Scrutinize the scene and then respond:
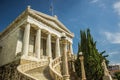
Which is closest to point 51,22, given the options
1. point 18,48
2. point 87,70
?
point 18,48

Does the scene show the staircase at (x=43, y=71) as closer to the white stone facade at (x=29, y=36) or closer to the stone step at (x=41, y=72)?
the stone step at (x=41, y=72)

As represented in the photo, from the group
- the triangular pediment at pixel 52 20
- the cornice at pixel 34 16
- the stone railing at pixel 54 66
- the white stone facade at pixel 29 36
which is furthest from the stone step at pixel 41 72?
the triangular pediment at pixel 52 20

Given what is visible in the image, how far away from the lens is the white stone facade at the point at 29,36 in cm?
2762

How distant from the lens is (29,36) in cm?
3161

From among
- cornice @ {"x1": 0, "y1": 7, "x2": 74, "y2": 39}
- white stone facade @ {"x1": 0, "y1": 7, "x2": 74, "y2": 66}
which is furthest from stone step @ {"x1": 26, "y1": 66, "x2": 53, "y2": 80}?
cornice @ {"x1": 0, "y1": 7, "x2": 74, "y2": 39}

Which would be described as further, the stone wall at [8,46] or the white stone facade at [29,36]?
the stone wall at [8,46]

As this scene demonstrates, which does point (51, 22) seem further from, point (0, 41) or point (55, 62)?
point (55, 62)

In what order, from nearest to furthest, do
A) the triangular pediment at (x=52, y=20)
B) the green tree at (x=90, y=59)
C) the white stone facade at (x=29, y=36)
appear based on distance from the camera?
the green tree at (x=90, y=59) → the white stone facade at (x=29, y=36) → the triangular pediment at (x=52, y=20)

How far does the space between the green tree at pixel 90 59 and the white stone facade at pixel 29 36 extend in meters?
9.62

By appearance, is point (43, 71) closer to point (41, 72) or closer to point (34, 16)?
point (41, 72)

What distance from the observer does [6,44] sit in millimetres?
34469

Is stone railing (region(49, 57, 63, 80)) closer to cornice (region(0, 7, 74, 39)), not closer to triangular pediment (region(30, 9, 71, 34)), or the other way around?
cornice (region(0, 7, 74, 39))

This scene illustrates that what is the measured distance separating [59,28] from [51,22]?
2.60 m

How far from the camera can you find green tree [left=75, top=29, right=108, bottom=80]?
18.9 m
